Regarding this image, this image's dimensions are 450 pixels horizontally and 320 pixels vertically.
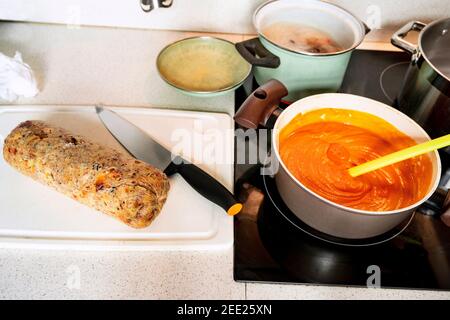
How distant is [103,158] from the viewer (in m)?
0.58

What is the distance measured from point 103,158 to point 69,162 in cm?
5

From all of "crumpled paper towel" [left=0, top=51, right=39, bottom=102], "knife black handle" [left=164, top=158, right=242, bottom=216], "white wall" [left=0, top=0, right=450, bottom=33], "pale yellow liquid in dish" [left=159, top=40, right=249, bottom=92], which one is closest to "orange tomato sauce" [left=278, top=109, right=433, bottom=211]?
"knife black handle" [left=164, top=158, right=242, bottom=216]

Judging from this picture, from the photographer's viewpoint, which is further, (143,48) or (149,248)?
(143,48)

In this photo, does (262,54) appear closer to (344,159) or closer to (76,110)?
(344,159)

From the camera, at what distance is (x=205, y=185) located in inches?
24.0

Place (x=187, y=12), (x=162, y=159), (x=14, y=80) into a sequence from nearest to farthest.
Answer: (x=162, y=159)
(x=14, y=80)
(x=187, y=12)

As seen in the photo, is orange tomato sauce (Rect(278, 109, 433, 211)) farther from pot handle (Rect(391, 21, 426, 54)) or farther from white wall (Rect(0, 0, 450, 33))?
white wall (Rect(0, 0, 450, 33))

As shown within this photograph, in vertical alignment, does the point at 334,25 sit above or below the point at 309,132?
above

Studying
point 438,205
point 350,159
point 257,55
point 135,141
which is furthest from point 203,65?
point 438,205

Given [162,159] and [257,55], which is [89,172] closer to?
[162,159]

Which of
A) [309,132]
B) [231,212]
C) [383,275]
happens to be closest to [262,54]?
[309,132]

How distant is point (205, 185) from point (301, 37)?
0.41 metres

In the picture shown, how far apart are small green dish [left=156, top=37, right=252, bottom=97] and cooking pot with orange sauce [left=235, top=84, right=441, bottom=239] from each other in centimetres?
18

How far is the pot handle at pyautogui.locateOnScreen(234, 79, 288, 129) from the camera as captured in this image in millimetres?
628
